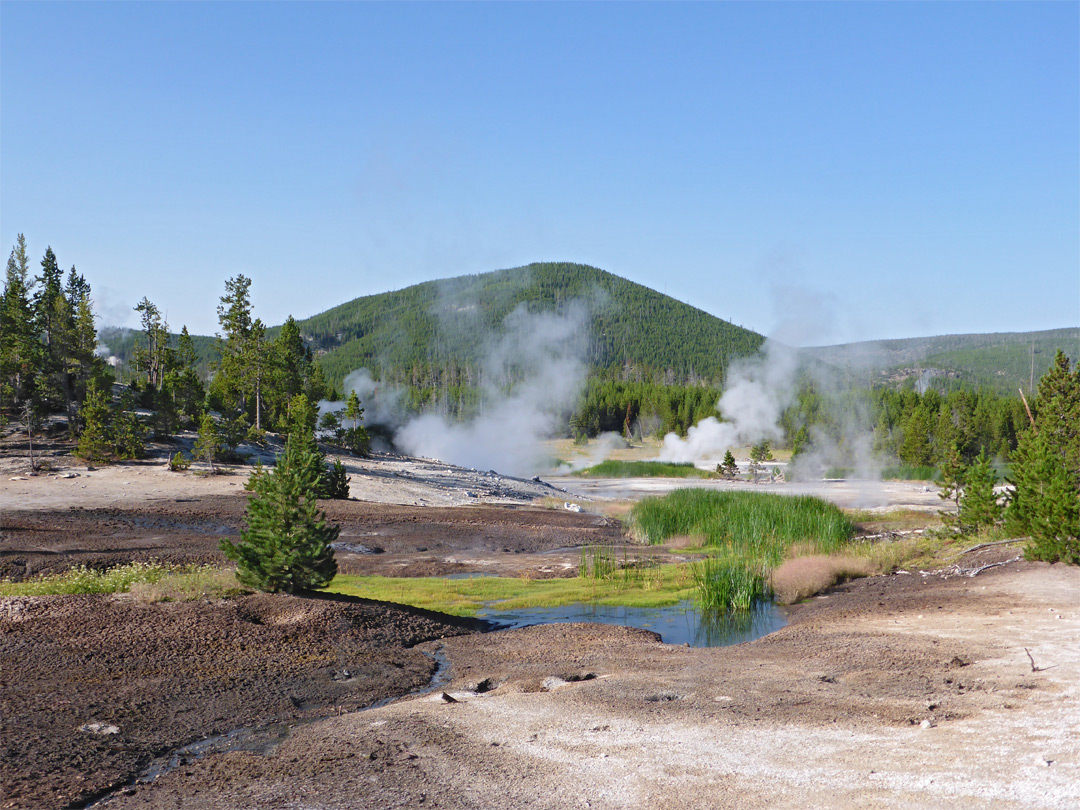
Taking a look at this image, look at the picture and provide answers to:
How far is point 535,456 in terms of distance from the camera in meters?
112

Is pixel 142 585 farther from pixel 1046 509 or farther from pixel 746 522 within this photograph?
pixel 1046 509

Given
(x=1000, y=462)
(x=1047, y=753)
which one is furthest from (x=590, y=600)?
(x=1000, y=462)

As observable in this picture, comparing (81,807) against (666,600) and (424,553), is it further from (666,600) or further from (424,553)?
(424,553)

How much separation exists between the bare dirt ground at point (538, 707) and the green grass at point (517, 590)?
123 inches

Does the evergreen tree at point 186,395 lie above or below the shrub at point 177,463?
above

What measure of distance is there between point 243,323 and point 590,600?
55197 mm

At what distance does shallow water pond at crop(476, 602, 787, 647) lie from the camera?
706 inches

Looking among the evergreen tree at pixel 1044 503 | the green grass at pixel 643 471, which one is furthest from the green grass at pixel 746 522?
the green grass at pixel 643 471

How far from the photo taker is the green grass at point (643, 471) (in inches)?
3516

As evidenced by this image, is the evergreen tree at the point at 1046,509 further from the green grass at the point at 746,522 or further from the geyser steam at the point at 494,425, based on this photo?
the geyser steam at the point at 494,425

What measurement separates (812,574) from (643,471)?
225 ft

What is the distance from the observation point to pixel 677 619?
1959 centimetres

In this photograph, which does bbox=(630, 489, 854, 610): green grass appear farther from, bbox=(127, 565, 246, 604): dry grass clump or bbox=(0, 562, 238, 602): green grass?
bbox=(0, 562, 238, 602): green grass

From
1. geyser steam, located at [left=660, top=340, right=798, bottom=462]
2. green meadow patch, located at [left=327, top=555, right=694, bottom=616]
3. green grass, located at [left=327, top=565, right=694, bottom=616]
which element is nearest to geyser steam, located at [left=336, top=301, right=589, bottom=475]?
geyser steam, located at [left=660, top=340, right=798, bottom=462]
